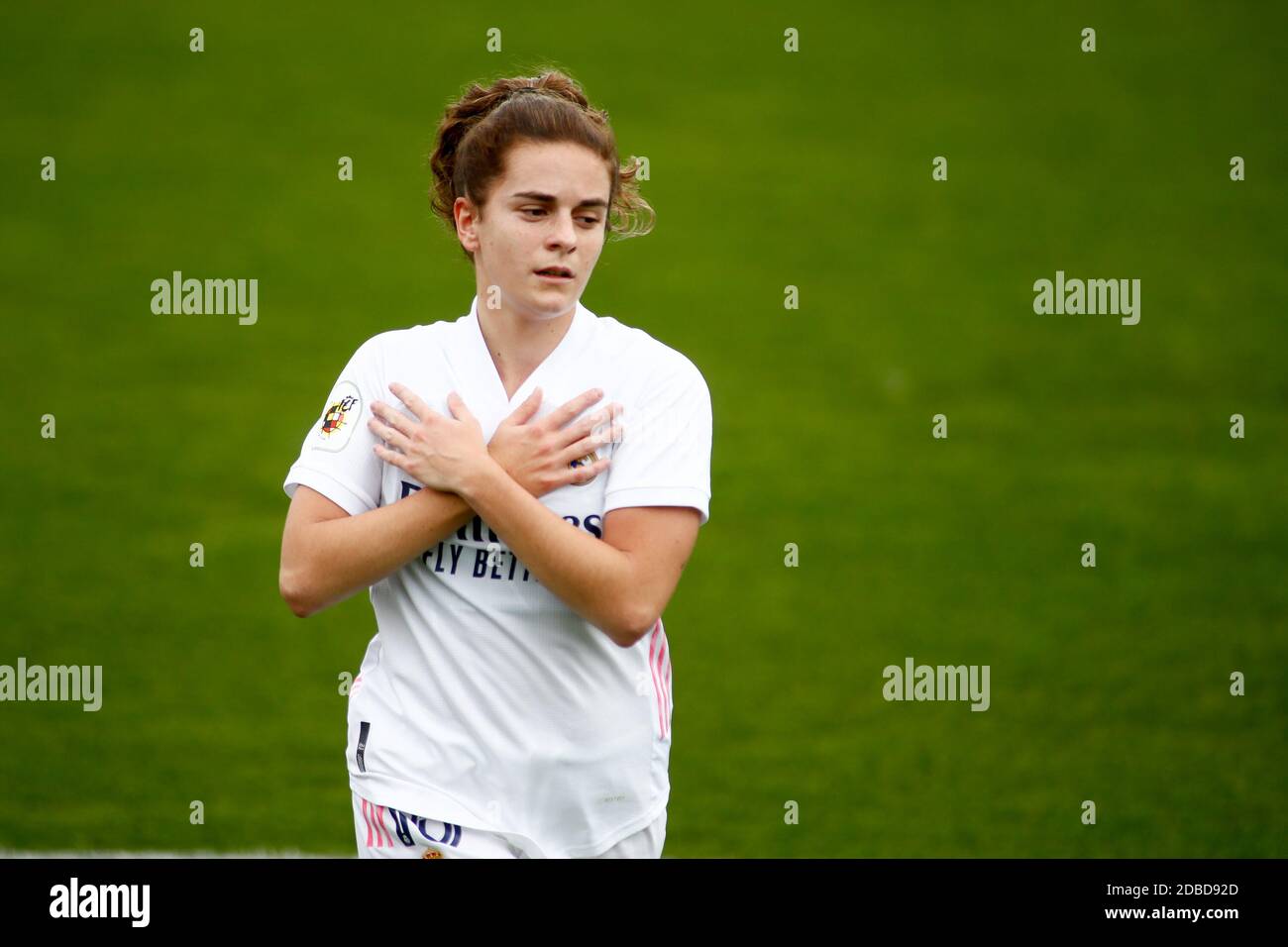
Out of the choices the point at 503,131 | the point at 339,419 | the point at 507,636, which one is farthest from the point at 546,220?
the point at 507,636

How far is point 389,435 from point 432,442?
113mm

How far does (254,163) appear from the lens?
21.4 meters

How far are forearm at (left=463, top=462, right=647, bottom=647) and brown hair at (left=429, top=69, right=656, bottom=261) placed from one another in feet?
2.20

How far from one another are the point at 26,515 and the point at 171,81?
11.9m

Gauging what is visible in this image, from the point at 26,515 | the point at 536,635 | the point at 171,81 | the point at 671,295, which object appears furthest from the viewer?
the point at 171,81

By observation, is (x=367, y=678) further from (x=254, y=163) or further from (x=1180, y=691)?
(x=254, y=163)

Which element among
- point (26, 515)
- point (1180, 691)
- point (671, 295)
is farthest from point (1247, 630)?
point (671, 295)

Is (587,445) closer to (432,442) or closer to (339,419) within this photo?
(432,442)

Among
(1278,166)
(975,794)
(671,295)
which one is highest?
(1278,166)

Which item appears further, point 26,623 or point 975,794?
point 26,623

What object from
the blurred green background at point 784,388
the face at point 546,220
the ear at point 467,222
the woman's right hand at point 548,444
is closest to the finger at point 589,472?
the woman's right hand at point 548,444

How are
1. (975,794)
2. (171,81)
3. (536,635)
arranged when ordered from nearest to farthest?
(536,635), (975,794), (171,81)

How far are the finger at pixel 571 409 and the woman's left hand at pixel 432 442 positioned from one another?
156 mm

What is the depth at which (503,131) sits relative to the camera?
3.73m
